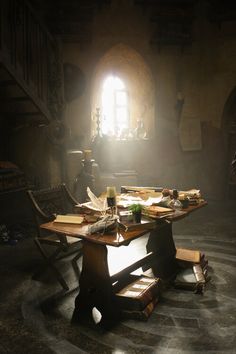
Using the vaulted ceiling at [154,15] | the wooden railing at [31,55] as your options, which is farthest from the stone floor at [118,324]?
the vaulted ceiling at [154,15]

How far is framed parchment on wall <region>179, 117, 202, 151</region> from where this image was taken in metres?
9.00

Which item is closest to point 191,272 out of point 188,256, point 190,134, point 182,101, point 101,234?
point 188,256

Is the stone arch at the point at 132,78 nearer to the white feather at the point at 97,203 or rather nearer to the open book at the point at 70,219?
the white feather at the point at 97,203

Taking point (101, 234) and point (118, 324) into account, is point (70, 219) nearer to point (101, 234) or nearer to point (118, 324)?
point (101, 234)

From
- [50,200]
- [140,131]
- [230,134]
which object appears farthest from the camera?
[140,131]

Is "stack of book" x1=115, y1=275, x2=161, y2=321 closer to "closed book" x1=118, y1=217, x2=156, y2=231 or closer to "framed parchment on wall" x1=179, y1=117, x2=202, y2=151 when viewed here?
"closed book" x1=118, y1=217, x2=156, y2=231

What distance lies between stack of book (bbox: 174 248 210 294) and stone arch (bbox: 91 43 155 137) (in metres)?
4.86

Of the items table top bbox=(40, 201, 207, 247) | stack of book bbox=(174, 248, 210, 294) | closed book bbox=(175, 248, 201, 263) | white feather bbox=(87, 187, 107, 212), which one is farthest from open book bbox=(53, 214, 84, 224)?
→ closed book bbox=(175, 248, 201, 263)

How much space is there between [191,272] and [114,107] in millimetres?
5938

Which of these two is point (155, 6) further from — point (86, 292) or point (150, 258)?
point (86, 292)

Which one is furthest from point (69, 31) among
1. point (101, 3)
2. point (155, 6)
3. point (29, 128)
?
point (29, 128)

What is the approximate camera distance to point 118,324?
311 centimetres

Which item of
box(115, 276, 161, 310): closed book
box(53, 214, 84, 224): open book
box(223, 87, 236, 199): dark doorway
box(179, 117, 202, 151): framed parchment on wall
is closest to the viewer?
box(115, 276, 161, 310): closed book

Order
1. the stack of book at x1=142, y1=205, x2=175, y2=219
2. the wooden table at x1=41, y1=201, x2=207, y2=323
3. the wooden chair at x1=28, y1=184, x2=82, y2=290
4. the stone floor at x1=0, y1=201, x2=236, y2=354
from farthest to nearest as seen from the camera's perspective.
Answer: the wooden chair at x1=28, y1=184, x2=82, y2=290 → the stack of book at x1=142, y1=205, x2=175, y2=219 → the wooden table at x1=41, y1=201, x2=207, y2=323 → the stone floor at x1=0, y1=201, x2=236, y2=354
